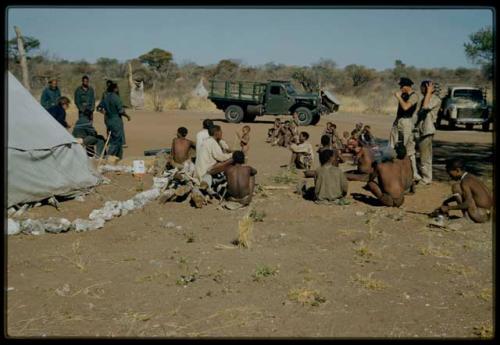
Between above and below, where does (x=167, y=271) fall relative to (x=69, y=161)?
below

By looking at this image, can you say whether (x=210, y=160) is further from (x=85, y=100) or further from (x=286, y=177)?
Answer: (x=85, y=100)

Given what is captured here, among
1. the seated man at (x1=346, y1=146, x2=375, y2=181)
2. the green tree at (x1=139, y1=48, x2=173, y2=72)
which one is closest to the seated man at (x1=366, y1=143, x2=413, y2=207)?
the seated man at (x1=346, y1=146, x2=375, y2=181)

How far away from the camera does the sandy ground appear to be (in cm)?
475

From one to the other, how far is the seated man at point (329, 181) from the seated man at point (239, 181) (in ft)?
3.20

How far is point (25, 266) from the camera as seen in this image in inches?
237

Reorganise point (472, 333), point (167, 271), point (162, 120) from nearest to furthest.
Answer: point (472, 333)
point (167, 271)
point (162, 120)

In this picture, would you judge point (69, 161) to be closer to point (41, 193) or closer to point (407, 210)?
point (41, 193)

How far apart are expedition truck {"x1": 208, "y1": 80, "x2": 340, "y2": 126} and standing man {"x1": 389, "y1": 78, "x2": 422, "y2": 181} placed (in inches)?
422

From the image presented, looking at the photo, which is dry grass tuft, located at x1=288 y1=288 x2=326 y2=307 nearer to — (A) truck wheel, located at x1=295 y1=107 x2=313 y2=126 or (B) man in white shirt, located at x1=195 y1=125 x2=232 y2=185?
(B) man in white shirt, located at x1=195 y1=125 x2=232 y2=185

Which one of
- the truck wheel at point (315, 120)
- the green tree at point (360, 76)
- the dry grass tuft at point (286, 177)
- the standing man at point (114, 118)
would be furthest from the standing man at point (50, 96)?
the green tree at point (360, 76)

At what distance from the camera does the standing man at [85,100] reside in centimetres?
1242

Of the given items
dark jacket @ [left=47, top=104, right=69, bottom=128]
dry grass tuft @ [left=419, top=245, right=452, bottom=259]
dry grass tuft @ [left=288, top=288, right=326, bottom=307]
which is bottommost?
dry grass tuft @ [left=288, top=288, right=326, bottom=307]
